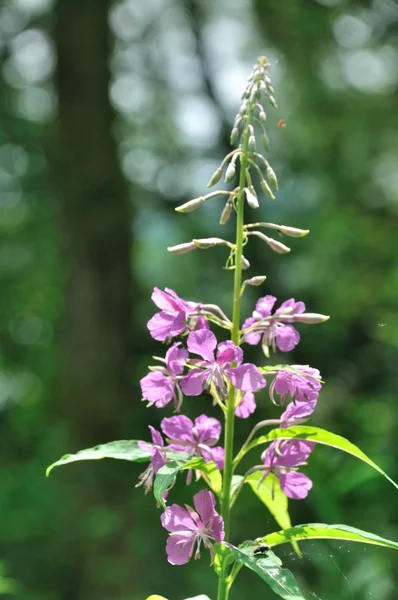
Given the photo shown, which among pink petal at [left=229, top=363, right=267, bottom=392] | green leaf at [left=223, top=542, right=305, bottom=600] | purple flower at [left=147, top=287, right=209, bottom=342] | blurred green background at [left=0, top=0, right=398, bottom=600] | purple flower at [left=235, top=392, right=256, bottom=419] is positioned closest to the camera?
green leaf at [left=223, top=542, right=305, bottom=600]

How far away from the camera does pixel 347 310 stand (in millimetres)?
6738

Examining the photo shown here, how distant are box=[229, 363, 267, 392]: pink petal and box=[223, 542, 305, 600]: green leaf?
288mm

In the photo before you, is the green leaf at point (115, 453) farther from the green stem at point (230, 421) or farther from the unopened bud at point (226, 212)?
the unopened bud at point (226, 212)

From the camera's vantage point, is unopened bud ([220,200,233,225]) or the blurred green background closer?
unopened bud ([220,200,233,225])

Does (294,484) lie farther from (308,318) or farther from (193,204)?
(193,204)

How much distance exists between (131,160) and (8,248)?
197cm

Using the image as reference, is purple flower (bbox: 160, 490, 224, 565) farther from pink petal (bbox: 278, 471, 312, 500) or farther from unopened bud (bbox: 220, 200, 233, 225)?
unopened bud (bbox: 220, 200, 233, 225)

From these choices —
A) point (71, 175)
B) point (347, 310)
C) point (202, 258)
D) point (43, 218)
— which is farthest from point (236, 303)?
point (43, 218)

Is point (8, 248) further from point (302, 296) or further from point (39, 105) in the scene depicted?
point (302, 296)

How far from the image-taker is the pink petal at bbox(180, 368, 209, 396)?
1.38 metres

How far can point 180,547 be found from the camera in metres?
1.42

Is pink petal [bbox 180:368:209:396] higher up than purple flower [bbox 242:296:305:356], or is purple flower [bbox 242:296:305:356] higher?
purple flower [bbox 242:296:305:356]

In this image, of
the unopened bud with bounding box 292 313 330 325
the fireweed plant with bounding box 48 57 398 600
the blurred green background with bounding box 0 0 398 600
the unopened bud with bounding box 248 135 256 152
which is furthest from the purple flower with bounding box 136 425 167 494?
the blurred green background with bounding box 0 0 398 600

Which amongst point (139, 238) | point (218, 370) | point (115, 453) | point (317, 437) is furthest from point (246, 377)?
point (139, 238)
